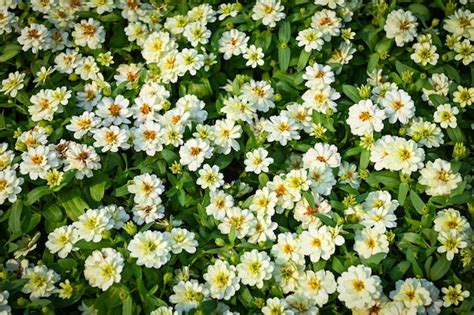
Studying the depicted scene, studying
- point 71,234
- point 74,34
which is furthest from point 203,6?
point 71,234

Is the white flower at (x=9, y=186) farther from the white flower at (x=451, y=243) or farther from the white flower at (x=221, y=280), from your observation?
the white flower at (x=451, y=243)

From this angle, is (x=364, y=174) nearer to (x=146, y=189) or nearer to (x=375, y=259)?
(x=375, y=259)

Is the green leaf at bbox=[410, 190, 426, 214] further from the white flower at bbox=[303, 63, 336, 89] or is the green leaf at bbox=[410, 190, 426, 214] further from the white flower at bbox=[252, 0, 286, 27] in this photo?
the white flower at bbox=[252, 0, 286, 27]

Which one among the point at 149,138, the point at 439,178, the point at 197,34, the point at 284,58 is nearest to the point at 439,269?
the point at 439,178

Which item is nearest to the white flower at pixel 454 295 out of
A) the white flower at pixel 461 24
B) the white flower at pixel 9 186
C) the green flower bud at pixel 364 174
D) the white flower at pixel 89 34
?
the green flower bud at pixel 364 174

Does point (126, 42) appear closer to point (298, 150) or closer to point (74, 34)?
point (74, 34)

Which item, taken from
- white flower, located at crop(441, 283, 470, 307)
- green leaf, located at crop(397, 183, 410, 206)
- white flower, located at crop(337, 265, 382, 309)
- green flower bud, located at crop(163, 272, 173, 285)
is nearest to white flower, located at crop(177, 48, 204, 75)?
green flower bud, located at crop(163, 272, 173, 285)
